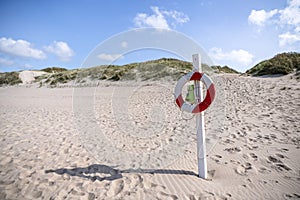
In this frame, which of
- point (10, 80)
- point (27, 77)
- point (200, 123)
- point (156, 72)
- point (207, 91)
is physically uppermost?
point (27, 77)

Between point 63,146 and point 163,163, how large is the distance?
2.14 m

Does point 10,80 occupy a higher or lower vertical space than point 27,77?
lower

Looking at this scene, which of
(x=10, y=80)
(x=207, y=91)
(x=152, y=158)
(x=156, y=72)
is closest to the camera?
(x=207, y=91)

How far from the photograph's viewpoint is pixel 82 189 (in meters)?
2.47

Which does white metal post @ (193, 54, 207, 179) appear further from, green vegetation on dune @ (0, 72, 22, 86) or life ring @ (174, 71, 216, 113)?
green vegetation on dune @ (0, 72, 22, 86)

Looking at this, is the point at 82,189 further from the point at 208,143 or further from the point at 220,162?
the point at 208,143

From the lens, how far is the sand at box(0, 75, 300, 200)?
2402 millimetres

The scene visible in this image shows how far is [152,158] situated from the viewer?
337cm

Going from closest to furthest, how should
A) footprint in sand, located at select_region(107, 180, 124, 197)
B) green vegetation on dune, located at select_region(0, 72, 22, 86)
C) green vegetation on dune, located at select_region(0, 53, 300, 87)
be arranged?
footprint in sand, located at select_region(107, 180, 124, 197), green vegetation on dune, located at select_region(0, 53, 300, 87), green vegetation on dune, located at select_region(0, 72, 22, 86)

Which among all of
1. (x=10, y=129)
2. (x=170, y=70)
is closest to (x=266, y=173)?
(x=10, y=129)

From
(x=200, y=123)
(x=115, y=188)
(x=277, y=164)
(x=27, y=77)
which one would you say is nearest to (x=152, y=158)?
(x=115, y=188)

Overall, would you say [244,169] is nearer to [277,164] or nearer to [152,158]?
[277,164]

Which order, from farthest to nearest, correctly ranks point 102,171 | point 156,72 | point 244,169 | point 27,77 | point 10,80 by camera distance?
point 27,77, point 10,80, point 156,72, point 102,171, point 244,169

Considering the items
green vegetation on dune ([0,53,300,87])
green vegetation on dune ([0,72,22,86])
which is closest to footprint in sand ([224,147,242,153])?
green vegetation on dune ([0,53,300,87])
